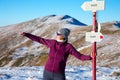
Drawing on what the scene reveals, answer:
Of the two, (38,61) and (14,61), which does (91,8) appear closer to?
(38,61)

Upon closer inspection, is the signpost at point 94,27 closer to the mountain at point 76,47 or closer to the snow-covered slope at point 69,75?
the snow-covered slope at point 69,75

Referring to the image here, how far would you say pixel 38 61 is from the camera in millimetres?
92688

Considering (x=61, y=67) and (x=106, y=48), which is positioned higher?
(x=61, y=67)

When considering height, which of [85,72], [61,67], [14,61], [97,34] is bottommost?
[14,61]

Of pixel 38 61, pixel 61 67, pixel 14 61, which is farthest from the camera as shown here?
pixel 14 61

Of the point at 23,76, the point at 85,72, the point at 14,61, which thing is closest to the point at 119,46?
the point at 85,72

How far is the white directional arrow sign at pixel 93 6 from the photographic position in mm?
11969

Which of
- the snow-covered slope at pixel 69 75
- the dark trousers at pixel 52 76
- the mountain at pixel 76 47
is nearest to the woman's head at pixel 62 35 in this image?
the dark trousers at pixel 52 76

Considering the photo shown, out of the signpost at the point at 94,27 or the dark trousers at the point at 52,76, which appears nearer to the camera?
the dark trousers at the point at 52,76

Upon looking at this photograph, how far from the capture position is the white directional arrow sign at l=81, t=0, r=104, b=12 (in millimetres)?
11969

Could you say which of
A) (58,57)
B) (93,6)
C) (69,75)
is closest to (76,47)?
(69,75)

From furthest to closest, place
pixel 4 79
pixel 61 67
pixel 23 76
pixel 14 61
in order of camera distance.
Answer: pixel 14 61, pixel 23 76, pixel 4 79, pixel 61 67

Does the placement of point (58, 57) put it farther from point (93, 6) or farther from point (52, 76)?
point (93, 6)

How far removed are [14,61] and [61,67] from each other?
9448cm
